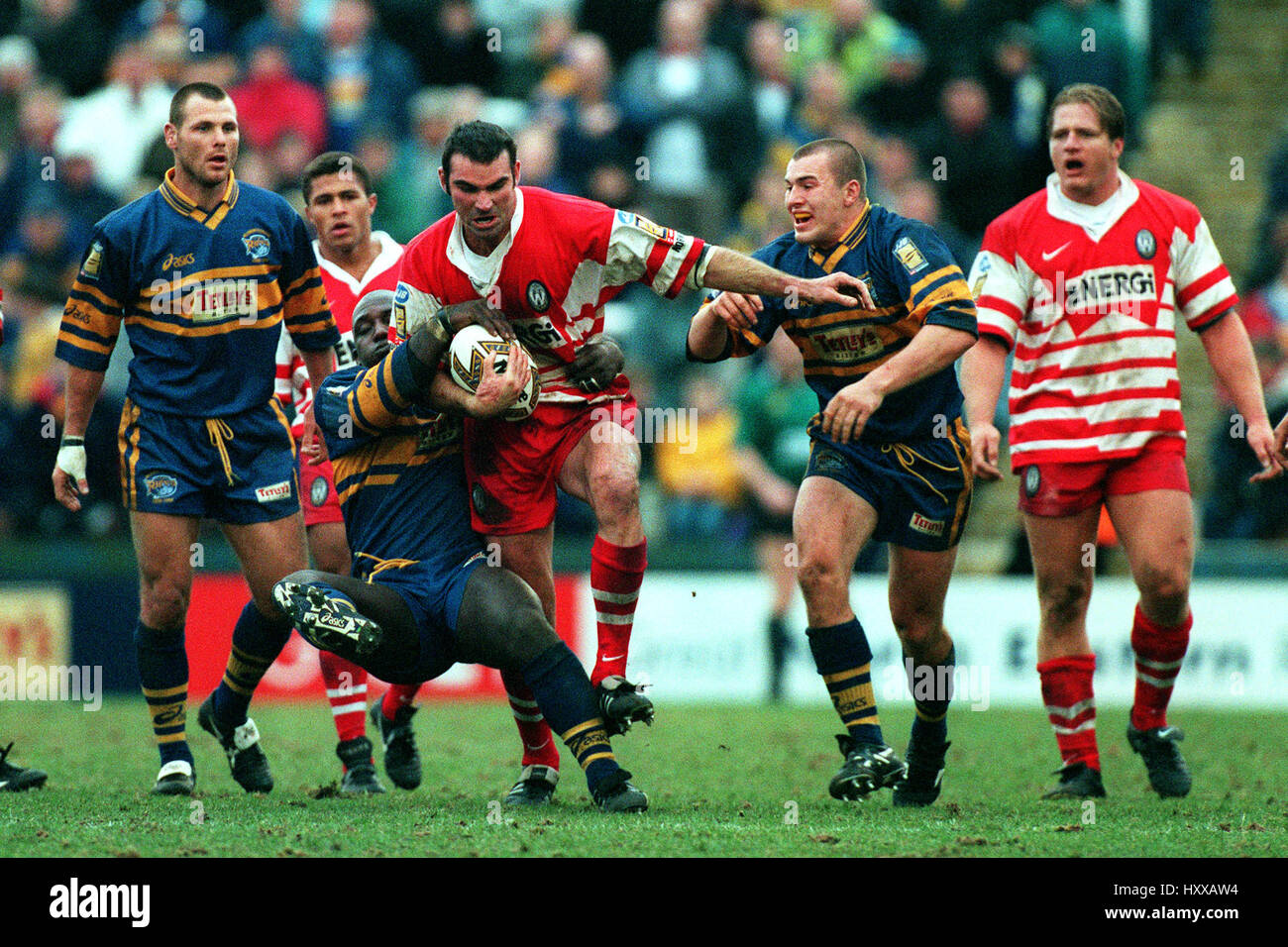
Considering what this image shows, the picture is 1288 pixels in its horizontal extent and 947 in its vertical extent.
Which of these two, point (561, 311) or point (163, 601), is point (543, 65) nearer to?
point (561, 311)

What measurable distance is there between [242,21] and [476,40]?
235 centimetres

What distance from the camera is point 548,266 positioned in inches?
243

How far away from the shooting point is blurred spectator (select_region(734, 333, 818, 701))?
1179cm

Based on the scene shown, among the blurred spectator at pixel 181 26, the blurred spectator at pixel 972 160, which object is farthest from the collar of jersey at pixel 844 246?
the blurred spectator at pixel 181 26

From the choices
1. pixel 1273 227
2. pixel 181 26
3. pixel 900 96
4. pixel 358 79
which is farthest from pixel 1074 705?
pixel 181 26

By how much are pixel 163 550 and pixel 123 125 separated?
8139mm

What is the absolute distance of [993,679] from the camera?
38.3 feet

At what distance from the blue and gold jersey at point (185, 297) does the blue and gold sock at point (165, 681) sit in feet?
3.04

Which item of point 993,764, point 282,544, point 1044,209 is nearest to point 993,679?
point 993,764

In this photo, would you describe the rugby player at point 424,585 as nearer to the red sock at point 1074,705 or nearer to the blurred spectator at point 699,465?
the red sock at point 1074,705

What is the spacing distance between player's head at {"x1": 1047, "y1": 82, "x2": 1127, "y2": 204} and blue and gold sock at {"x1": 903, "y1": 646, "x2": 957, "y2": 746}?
1916 millimetres

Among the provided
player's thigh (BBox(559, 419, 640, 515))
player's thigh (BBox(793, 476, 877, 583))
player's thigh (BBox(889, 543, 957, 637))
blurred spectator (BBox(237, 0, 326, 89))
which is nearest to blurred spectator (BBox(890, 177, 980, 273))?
blurred spectator (BBox(237, 0, 326, 89))

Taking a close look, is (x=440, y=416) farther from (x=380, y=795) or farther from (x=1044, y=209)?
(x=1044, y=209)

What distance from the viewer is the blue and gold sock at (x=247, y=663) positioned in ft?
22.8
